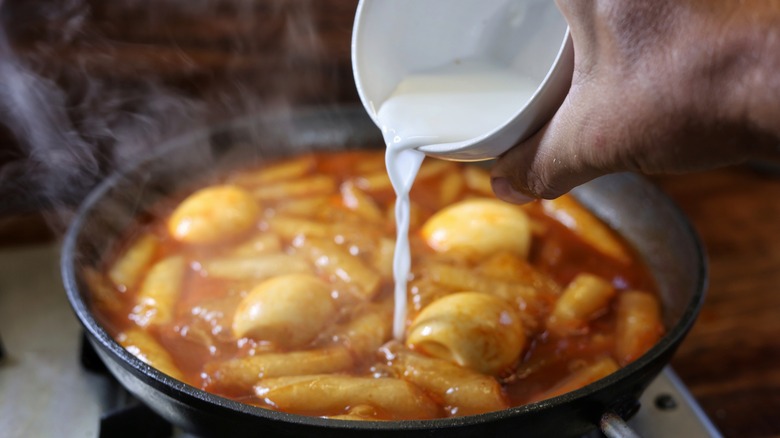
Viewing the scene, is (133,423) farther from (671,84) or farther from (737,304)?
(737,304)

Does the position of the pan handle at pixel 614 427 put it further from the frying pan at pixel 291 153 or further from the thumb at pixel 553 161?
the thumb at pixel 553 161

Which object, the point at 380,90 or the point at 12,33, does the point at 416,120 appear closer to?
the point at 380,90

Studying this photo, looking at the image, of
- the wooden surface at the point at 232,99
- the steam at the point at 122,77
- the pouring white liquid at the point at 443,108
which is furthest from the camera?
the steam at the point at 122,77

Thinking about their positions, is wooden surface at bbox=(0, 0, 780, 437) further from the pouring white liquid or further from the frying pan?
the pouring white liquid

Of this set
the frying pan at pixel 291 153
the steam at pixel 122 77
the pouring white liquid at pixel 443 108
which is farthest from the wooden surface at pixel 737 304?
the steam at pixel 122 77

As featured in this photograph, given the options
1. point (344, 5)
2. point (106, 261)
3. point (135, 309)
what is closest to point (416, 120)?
point (135, 309)

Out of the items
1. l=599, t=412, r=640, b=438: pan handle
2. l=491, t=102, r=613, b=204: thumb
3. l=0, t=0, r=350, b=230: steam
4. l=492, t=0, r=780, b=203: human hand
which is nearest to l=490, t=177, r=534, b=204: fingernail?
l=491, t=102, r=613, b=204: thumb
